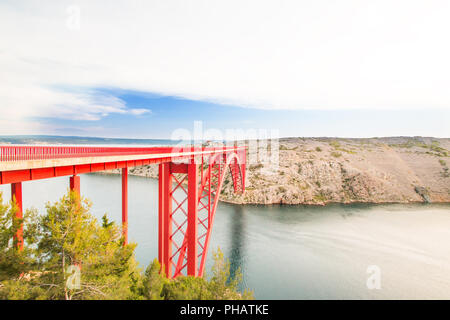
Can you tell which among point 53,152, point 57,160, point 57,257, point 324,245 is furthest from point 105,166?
point 324,245

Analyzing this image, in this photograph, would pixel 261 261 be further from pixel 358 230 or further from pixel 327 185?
pixel 327 185

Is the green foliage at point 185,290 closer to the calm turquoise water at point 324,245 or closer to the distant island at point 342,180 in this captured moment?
the calm turquoise water at point 324,245

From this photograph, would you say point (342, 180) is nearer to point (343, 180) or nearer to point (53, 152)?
point (343, 180)

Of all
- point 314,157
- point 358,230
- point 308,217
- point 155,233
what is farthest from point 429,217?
point 155,233

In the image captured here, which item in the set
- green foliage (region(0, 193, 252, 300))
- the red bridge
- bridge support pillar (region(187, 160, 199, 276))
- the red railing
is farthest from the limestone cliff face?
green foliage (region(0, 193, 252, 300))

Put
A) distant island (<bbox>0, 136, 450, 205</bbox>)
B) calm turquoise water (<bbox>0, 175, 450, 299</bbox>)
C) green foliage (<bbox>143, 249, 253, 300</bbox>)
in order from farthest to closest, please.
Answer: distant island (<bbox>0, 136, 450, 205</bbox>)
calm turquoise water (<bbox>0, 175, 450, 299</bbox>)
green foliage (<bbox>143, 249, 253, 300</bbox>)

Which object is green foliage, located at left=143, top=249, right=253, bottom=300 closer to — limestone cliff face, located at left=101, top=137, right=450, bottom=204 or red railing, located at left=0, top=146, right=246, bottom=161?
red railing, located at left=0, top=146, right=246, bottom=161

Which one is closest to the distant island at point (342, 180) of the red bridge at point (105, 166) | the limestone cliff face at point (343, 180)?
the limestone cliff face at point (343, 180)
